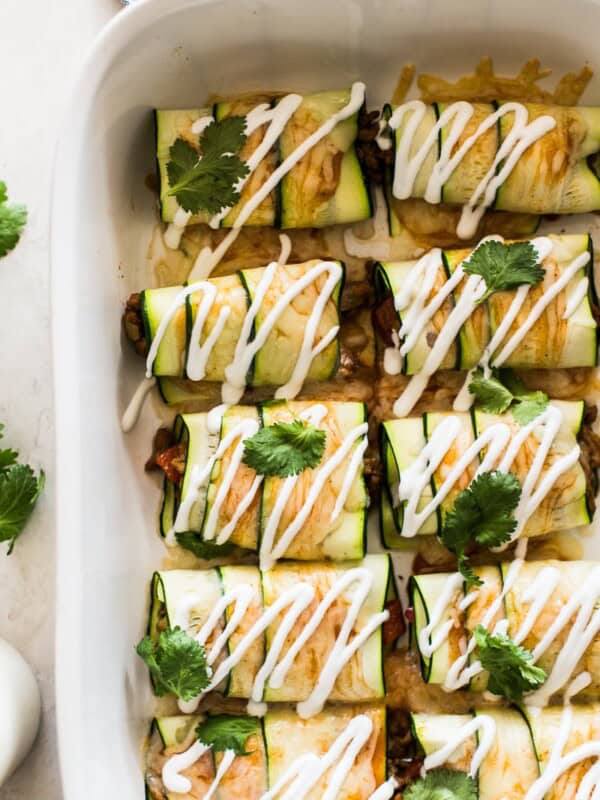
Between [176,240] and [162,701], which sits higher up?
[176,240]

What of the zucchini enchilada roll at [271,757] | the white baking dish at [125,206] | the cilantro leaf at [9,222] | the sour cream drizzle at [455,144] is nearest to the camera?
the white baking dish at [125,206]

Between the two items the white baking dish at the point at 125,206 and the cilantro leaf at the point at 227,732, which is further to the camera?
the cilantro leaf at the point at 227,732

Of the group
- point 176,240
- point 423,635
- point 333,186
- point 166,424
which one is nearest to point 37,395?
point 166,424

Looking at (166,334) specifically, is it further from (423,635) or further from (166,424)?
(423,635)

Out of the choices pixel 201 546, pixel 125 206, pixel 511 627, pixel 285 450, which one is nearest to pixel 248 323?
pixel 285 450

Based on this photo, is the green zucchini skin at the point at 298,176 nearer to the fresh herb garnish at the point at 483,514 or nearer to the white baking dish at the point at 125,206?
the white baking dish at the point at 125,206

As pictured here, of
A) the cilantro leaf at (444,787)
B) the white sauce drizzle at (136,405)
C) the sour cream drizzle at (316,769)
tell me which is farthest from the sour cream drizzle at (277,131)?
the cilantro leaf at (444,787)

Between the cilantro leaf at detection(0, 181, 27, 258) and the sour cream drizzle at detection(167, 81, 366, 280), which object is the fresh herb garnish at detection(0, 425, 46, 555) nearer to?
the cilantro leaf at detection(0, 181, 27, 258)
